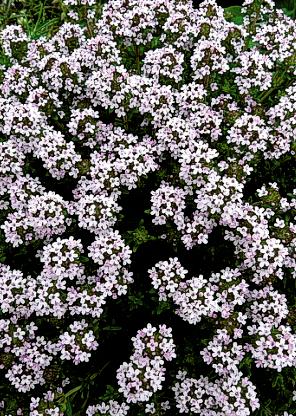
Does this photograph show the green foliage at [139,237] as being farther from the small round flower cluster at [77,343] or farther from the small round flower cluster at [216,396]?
the small round flower cluster at [216,396]

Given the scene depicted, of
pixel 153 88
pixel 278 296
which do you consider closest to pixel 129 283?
pixel 278 296

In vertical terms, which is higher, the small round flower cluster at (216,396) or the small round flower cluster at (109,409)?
the small round flower cluster at (109,409)

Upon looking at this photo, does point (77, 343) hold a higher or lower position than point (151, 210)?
lower

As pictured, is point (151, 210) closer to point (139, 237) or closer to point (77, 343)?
point (139, 237)

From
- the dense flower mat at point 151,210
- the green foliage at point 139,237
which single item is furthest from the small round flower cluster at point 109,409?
the green foliage at point 139,237

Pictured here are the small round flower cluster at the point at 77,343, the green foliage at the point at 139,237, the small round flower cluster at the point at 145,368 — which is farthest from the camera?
the green foliage at the point at 139,237

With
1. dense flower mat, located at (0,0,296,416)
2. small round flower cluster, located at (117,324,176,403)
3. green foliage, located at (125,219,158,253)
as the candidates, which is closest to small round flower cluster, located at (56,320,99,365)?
dense flower mat, located at (0,0,296,416)

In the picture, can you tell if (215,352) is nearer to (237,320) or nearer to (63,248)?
(237,320)

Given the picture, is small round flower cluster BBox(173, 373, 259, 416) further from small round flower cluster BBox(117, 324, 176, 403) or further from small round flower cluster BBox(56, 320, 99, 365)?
small round flower cluster BBox(56, 320, 99, 365)

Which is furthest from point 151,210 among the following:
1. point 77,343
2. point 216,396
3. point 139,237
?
point 216,396
